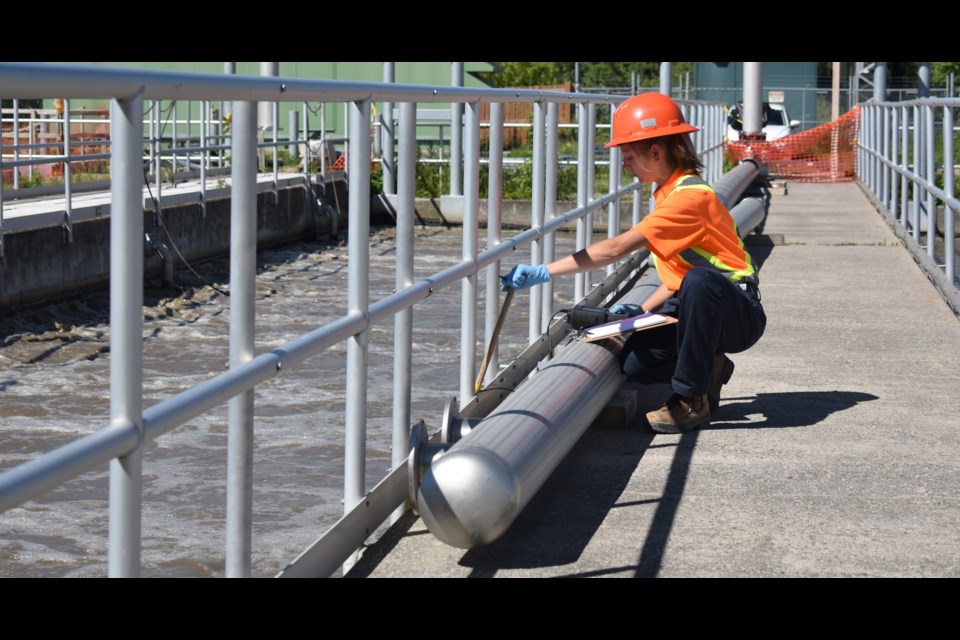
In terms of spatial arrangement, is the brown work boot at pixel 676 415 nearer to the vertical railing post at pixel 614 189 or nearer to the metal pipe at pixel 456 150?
the vertical railing post at pixel 614 189

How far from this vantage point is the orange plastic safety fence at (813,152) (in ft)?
82.1

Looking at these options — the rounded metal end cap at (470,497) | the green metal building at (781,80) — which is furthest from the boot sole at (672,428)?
the green metal building at (781,80)

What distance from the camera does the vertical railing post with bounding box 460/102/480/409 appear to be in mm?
5512

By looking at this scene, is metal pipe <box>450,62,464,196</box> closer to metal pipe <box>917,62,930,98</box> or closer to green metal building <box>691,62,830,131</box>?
metal pipe <box>917,62,930,98</box>

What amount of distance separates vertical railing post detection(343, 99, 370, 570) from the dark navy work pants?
182cm

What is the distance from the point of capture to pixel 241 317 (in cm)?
348

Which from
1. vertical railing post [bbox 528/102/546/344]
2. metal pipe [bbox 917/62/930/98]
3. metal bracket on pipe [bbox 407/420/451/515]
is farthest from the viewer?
metal pipe [bbox 917/62/930/98]

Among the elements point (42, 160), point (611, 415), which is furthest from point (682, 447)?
point (42, 160)

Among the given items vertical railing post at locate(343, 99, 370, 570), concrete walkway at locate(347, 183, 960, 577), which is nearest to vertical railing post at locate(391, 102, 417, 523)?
concrete walkway at locate(347, 183, 960, 577)

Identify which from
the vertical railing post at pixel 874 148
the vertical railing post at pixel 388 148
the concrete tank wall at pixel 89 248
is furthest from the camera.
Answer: the vertical railing post at pixel 388 148
